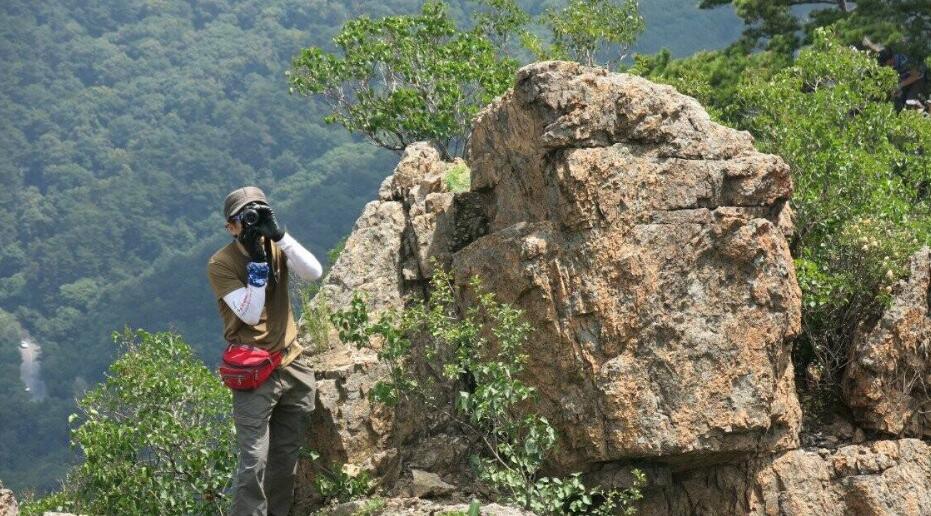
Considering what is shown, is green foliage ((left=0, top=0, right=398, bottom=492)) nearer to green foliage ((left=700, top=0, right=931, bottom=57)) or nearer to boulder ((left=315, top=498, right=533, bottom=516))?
green foliage ((left=700, top=0, right=931, bottom=57))

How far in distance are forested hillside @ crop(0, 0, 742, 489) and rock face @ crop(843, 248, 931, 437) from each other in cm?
6502

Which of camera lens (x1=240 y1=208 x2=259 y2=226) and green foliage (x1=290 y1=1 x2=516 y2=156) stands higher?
green foliage (x1=290 y1=1 x2=516 y2=156)

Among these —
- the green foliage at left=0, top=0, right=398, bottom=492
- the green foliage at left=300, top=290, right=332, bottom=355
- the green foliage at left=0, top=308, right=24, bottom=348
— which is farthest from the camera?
the green foliage at left=0, top=308, right=24, bottom=348

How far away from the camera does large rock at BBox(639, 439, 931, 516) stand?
9648 mm

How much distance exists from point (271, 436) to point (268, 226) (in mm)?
1608

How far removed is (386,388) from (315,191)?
93423mm

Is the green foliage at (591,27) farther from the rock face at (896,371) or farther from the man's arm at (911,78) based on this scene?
the rock face at (896,371)

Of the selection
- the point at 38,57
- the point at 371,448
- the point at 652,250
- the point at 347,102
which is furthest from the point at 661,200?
the point at 38,57

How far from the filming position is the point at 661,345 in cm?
923

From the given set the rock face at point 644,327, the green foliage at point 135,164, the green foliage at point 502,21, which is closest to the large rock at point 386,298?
the rock face at point 644,327

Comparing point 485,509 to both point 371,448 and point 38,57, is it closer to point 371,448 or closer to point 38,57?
point 371,448

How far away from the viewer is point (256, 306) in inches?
333

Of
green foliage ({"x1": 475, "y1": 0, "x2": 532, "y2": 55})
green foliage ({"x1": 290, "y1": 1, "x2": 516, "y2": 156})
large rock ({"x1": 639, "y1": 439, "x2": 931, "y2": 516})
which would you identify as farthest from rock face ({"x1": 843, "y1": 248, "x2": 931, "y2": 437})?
green foliage ({"x1": 475, "y1": 0, "x2": 532, "y2": 55})

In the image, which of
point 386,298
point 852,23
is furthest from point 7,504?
point 852,23
